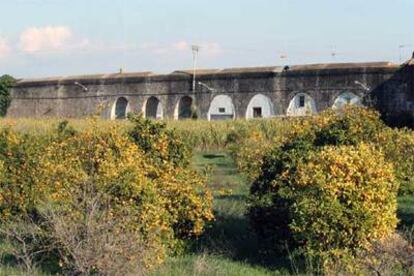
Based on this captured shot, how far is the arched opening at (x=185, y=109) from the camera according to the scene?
41906 mm

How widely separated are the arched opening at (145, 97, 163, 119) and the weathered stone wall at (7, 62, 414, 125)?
1.34 ft

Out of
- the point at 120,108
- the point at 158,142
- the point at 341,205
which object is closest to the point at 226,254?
the point at 341,205

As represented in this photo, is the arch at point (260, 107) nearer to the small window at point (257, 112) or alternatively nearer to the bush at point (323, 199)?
the small window at point (257, 112)

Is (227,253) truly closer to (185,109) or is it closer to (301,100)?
(301,100)

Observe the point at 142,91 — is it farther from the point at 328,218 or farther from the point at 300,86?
the point at 328,218

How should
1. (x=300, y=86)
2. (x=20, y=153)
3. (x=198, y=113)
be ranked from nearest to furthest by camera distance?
(x=20, y=153), (x=300, y=86), (x=198, y=113)

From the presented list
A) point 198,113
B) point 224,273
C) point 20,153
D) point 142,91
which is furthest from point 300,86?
point 224,273

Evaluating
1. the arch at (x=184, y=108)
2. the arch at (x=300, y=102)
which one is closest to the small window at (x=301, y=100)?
the arch at (x=300, y=102)

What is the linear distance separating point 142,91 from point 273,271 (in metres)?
34.3

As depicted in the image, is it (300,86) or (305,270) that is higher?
(300,86)

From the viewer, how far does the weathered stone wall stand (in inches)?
1378

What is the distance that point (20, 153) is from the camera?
431 inches

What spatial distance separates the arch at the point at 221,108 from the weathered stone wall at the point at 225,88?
0.28 meters

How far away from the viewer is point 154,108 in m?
43.4
